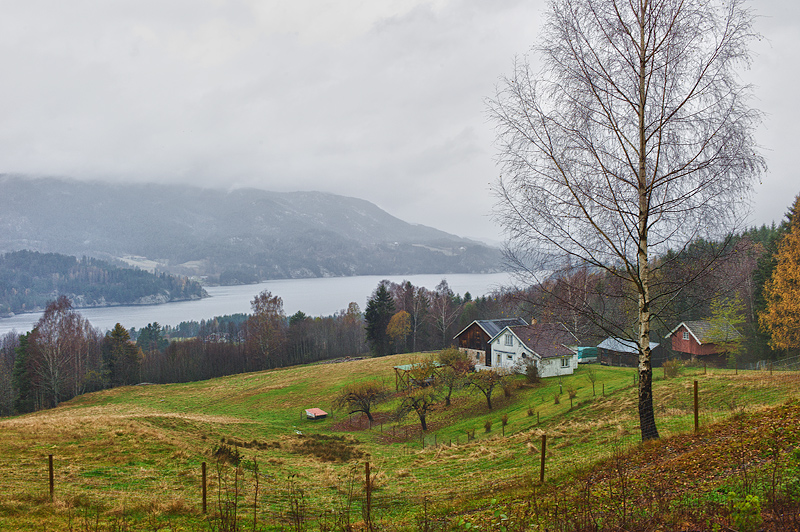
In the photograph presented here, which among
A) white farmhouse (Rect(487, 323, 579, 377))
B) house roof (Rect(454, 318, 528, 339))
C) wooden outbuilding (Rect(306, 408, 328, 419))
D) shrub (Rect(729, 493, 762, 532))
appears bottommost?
wooden outbuilding (Rect(306, 408, 328, 419))

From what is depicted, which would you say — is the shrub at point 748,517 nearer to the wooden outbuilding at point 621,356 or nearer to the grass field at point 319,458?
the grass field at point 319,458

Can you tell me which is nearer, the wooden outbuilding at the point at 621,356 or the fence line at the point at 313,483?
the fence line at the point at 313,483

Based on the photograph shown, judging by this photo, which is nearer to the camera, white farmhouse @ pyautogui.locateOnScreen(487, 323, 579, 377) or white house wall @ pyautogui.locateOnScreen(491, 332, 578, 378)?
white farmhouse @ pyautogui.locateOnScreen(487, 323, 579, 377)

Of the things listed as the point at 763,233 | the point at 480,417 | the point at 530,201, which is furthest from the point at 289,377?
the point at 763,233

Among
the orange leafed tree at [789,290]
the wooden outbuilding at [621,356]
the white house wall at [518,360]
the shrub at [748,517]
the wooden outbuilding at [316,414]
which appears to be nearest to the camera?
the shrub at [748,517]

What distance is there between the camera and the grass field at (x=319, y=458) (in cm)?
920

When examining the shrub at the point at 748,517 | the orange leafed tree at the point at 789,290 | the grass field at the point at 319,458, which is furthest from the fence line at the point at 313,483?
the orange leafed tree at the point at 789,290

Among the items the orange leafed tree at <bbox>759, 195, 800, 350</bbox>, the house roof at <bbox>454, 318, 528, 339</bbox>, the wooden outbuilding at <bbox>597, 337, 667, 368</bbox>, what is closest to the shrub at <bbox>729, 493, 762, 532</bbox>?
the orange leafed tree at <bbox>759, 195, 800, 350</bbox>

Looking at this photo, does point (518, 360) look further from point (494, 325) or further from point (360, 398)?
point (360, 398)

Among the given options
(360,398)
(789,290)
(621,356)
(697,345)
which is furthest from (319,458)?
(621,356)

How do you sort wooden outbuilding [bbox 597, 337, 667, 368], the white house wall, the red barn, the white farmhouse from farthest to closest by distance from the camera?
wooden outbuilding [bbox 597, 337, 667, 368], the red barn, the white house wall, the white farmhouse

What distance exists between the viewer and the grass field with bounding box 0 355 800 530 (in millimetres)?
9203

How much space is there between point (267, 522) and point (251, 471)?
7.31m

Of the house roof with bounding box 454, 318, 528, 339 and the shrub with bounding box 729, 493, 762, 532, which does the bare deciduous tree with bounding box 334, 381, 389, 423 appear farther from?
the shrub with bounding box 729, 493, 762, 532
